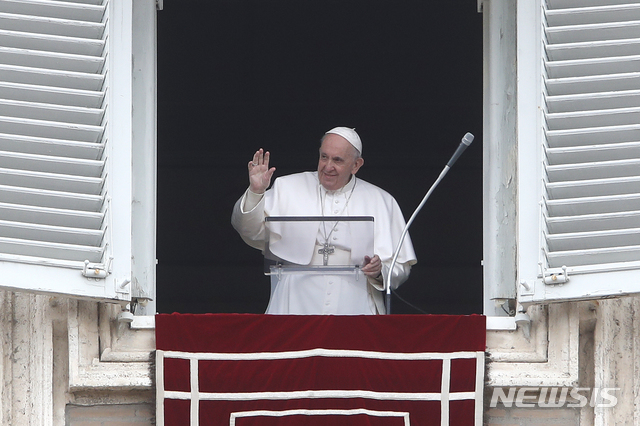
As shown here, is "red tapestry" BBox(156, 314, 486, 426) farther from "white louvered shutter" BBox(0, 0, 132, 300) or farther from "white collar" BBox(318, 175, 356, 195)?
"white collar" BBox(318, 175, 356, 195)

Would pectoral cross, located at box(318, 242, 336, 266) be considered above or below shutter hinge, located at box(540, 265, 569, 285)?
above

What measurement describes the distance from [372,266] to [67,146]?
1243 mm

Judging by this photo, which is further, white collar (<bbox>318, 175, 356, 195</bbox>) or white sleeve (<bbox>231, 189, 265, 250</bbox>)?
white collar (<bbox>318, 175, 356, 195</bbox>)

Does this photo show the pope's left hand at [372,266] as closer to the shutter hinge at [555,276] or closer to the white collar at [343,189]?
the white collar at [343,189]

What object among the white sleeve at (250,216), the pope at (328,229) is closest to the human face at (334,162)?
the pope at (328,229)

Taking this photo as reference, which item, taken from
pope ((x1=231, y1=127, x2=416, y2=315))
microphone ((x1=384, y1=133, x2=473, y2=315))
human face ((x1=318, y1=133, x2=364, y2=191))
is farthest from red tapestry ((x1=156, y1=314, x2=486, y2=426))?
human face ((x1=318, y1=133, x2=364, y2=191))

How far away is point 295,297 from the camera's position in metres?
5.35

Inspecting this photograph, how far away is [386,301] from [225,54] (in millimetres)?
3902

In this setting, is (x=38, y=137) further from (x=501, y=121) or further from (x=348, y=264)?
(x=501, y=121)

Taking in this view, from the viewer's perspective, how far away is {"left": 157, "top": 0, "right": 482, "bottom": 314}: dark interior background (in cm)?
865

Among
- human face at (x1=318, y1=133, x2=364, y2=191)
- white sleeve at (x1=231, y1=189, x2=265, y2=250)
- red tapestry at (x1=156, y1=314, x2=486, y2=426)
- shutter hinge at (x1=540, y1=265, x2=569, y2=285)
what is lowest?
red tapestry at (x1=156, y1=314, x2=486, y2=426)

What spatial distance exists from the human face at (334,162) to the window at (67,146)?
1.18 m

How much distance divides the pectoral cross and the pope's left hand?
14cm

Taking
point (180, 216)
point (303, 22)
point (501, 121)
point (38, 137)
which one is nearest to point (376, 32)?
point (303, 22)
